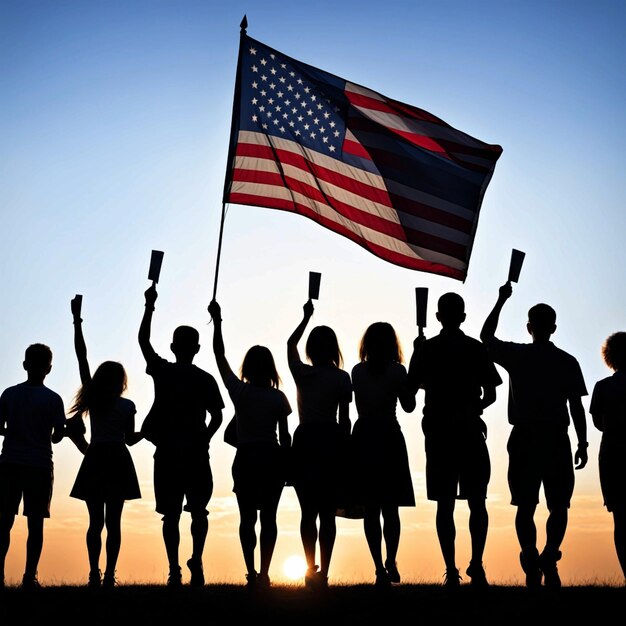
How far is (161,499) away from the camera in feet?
31.0

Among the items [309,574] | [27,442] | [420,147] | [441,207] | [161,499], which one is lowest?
[309,574]

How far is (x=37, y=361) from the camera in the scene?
32.6 feet

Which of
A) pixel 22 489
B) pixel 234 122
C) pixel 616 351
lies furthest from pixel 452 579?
pixel 234 122

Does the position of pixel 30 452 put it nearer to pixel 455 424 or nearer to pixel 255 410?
pixel 255 410

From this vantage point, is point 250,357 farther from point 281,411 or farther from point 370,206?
point 370,206

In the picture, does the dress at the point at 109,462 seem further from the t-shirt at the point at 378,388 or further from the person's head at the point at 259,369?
the t-shirt at the point at 378,388

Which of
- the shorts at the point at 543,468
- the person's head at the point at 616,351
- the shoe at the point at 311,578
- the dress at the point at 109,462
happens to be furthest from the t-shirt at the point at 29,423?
the person's head at the point at 616,351

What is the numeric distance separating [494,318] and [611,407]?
151cm

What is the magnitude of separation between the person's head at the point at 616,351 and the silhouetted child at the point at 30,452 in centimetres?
549

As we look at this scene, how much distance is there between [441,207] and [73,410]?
4943mm

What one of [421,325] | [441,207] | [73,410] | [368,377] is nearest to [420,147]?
[441,207]

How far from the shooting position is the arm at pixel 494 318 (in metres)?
9.20

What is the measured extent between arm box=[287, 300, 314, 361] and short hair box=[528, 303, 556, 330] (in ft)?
7.06

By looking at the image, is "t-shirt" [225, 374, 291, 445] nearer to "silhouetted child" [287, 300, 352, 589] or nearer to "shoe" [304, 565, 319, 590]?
"silhouetted child" [287, 300, 352, 589]
